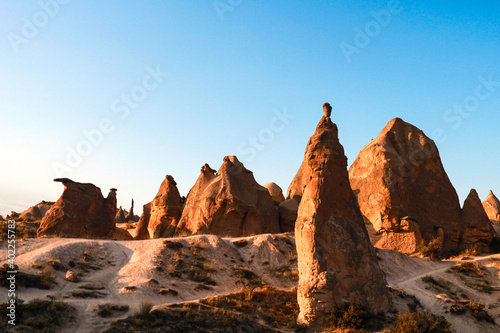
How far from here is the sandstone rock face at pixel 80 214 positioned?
88.8 feet

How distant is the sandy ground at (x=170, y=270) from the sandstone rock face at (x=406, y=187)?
366cm

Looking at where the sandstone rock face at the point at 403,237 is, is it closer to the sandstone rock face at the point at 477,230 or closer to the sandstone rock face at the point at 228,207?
the sandstone rock face at the point at 477,230

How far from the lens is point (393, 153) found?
32.8m

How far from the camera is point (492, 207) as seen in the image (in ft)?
146

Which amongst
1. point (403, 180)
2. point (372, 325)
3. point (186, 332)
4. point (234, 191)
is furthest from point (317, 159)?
point (403, 180)

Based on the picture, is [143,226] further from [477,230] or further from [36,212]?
[477,230]

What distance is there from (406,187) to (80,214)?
22.1m

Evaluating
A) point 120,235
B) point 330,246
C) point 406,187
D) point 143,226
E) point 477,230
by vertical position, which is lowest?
point 330,246

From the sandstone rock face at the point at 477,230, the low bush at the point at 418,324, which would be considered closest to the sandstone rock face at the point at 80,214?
the low bush at the point at 418,324

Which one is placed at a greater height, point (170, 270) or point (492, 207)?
point (492, 207)

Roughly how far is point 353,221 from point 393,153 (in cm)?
1621

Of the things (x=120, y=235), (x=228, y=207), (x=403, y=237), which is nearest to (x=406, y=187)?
(x=403, y=237)

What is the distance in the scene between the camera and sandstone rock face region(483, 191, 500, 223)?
43.6m

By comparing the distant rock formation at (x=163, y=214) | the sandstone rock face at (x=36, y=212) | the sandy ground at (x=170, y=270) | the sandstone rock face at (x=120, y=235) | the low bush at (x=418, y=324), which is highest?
the sandstone rock face at (x=36, y=212)
